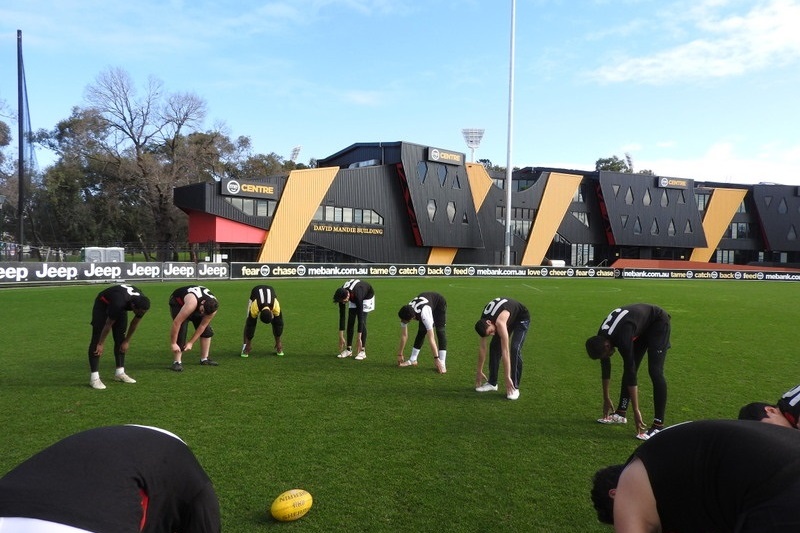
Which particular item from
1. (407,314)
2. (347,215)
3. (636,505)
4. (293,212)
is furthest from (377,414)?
(347,215)

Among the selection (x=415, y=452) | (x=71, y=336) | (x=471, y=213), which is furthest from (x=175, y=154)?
(x=415, y=452)

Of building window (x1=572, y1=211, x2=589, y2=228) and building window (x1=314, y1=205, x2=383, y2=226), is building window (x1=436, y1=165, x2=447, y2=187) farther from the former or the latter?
building window (x1=572, y1=211, x2=589, y2=228)

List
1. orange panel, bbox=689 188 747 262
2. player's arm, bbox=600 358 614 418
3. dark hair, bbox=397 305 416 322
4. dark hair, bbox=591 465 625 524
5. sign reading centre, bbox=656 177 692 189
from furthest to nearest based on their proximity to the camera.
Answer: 1. orange panel, bbox=689 188 747 262
2. sign reading centre, bbox=656 177 692 189
3. dark hair, bbox=397 305 416 322
4. player's arm, bbox=600 358 614 418
5. dark hair, bbox=591 465 625 524

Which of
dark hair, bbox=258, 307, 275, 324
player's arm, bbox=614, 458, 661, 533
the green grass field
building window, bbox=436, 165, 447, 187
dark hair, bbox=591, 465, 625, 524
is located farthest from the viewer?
building window, bbox=436, 165, 447, 187

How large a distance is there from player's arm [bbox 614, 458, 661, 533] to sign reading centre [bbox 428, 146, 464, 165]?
142 feet

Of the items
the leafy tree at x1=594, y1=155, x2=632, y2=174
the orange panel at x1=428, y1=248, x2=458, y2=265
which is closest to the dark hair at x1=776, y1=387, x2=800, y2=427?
the orange panel at x1=428, y1=248, x2=458, y2=265

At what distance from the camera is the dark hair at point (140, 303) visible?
277 inches

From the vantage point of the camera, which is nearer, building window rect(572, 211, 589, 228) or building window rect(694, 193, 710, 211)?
building window rect(572, 211, 589, 228)

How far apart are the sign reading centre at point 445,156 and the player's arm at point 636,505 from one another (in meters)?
43.3

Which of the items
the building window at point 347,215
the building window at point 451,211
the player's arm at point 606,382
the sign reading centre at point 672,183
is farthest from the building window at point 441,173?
the player's arm at point 606,382

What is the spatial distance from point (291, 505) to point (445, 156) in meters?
Answer: 43.2

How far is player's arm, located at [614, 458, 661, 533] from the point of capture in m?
2.07

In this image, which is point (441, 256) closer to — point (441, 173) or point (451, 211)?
point (451, 211)

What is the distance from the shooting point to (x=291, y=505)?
399cm
